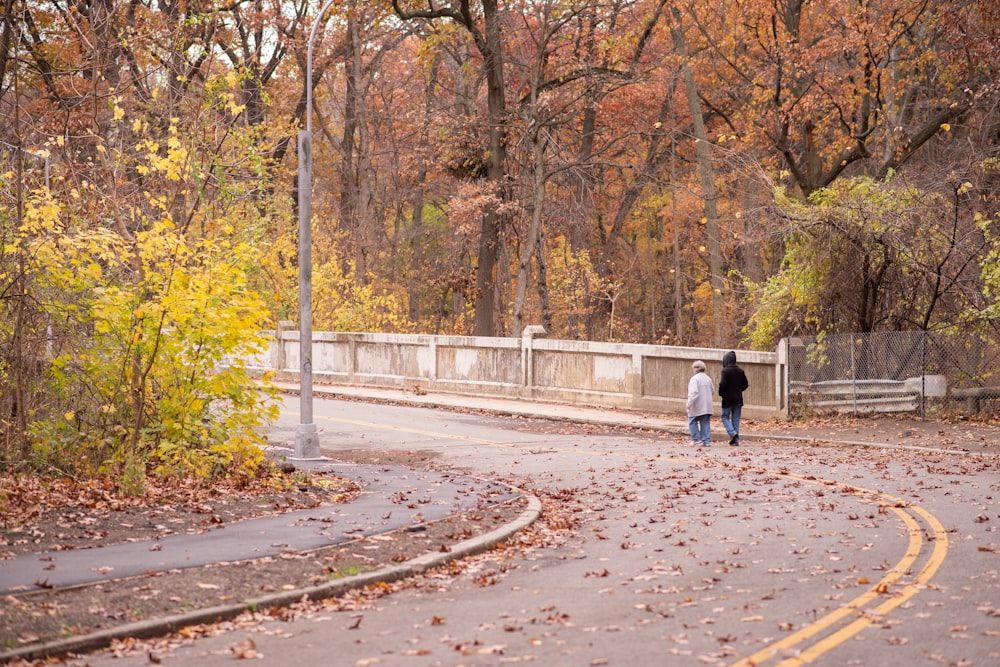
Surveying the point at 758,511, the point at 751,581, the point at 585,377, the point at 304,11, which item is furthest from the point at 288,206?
the point at 751,581

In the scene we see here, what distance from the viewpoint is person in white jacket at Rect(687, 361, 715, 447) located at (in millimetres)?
20656

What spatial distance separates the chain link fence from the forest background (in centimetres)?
73

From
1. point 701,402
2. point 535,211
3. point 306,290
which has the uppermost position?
point 535,211

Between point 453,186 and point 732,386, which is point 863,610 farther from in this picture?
point 453,186

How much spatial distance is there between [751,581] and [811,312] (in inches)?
691

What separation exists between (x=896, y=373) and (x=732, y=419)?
Answer: 5712 mm

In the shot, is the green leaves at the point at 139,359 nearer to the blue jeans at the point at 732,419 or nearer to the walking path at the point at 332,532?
the walking path at the point at 332,532

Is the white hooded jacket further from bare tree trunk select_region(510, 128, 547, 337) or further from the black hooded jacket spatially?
bare tree trunk select_region(510, 128, 547, 337)

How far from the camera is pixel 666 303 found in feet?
169

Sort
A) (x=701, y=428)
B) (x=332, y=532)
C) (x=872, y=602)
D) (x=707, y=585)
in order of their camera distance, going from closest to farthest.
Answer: (x=872, y=602)
(x=707, y=585)
(x=332, y=532)
(x=701, y=428)

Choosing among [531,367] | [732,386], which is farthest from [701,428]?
[531,367]

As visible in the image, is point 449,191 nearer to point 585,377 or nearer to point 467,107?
point 467,107

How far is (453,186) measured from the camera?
156 feet

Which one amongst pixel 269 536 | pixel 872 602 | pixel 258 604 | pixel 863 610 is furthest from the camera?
pixel 269 536
